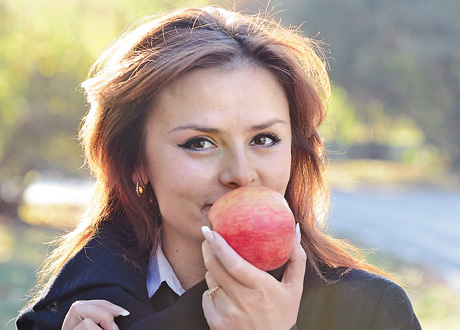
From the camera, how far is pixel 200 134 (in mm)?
1920

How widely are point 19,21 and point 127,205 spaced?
938cm

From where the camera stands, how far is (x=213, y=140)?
6.30 feet

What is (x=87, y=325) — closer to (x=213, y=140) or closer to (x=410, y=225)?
(x=213, y=140)

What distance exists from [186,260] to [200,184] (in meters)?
0.38

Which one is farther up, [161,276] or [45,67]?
[161,276]

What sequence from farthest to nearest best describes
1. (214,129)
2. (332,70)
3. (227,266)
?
(332,70) < (214,129) < (227,266)

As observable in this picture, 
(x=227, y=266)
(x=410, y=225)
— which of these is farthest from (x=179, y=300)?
(x=410, y=225)

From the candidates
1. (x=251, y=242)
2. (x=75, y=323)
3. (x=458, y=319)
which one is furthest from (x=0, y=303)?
(x=251, y=242)

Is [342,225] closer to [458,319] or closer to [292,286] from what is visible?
[458,319]

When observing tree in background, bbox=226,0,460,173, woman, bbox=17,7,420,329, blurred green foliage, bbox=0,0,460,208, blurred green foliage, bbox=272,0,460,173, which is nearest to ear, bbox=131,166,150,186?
woman, bbox=17,7,420,329

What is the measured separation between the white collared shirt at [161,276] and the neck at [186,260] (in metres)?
0.02

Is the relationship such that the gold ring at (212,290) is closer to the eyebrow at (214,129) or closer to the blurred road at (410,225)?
the eyebrow at (214,129)

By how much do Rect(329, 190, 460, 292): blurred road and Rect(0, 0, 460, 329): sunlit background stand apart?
0.03 m

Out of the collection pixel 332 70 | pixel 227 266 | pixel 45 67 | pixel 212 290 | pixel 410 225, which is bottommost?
pixel 332 70
